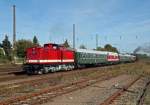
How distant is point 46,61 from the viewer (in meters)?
36.3

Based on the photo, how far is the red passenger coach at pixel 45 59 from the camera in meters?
35.2

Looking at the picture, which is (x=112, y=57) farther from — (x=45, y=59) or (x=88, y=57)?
(x=45, y=59)

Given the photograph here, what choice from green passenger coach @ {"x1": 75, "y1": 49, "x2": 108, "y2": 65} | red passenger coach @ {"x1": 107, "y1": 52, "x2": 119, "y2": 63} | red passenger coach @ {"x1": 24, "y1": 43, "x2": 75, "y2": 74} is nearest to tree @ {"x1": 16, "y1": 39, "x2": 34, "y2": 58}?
red passenger coach @ {"x1": 107, "y1": 52, "x2": 119, "y2": 63}

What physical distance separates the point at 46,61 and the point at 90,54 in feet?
73.3

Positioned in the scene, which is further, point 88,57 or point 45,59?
point 88,57

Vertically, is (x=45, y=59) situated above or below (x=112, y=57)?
below

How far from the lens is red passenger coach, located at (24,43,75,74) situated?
116ft

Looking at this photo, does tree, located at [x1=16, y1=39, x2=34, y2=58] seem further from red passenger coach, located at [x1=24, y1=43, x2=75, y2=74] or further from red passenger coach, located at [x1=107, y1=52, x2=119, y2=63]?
red passenger coach, located at [x1=24, y1=43, x2=75, y2=74]

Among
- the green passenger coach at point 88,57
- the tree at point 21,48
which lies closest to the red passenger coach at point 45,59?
the green passenger coach at point 88,57

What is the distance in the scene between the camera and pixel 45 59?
119ft

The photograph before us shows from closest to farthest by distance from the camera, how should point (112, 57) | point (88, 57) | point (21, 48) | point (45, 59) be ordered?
point (45, 59)
point (88, 57)
point (112, 57)
point (21, 48)

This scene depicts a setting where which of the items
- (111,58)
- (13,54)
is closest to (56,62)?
(13,54)

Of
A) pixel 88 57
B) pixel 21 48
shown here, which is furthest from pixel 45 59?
pixel 21 48

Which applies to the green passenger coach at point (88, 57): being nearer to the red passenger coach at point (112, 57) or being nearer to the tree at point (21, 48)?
the red passenger coach at point (112, 57)
